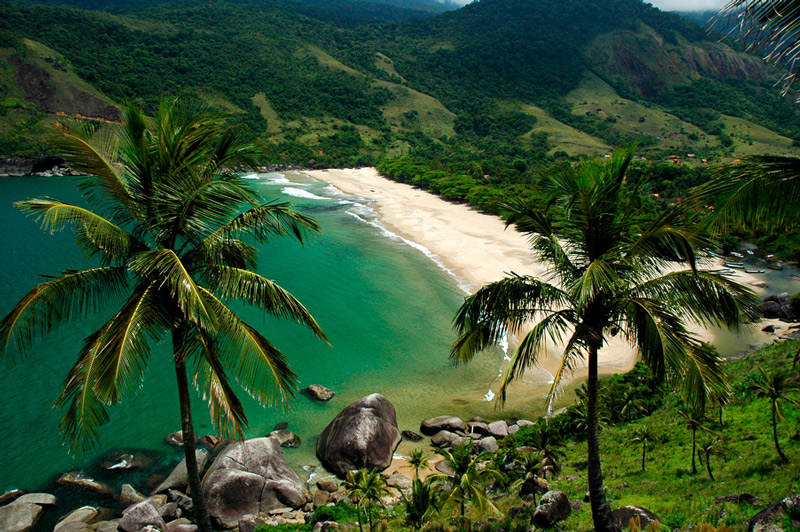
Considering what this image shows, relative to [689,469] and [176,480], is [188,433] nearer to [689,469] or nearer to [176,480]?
[176,480]

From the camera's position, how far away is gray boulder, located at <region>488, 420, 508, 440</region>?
1853 centimetres

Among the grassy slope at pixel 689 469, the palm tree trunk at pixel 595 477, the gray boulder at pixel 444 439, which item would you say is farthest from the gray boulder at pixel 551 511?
the gray boulder at pixel 444 439

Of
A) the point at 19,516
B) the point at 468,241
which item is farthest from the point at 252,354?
the point at 468,241

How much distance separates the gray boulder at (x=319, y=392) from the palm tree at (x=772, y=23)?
2020 cm

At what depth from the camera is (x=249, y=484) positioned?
14562 mm

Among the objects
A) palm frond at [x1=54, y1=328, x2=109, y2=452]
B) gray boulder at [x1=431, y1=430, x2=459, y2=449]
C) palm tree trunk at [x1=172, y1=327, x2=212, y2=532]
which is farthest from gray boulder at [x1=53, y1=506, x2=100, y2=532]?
gray boulder at [x1=431, y1=430, x2=459, y2=449]

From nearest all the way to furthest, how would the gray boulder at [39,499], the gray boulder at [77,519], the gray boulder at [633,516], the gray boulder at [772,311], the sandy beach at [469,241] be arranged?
1. the gray boulder at [633,516]
2. the gray boulder at [77,519]
3. the gray boulder at [39,499]
4. the sandy beach at [469,241]
5. the gray boulder at [772,311]

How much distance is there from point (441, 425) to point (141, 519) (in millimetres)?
11040

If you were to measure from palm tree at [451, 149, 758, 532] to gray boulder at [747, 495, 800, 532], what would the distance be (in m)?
2.24

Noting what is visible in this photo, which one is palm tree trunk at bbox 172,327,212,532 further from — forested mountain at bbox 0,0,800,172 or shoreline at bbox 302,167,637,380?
forested mountain at bbox 0,0,800,172

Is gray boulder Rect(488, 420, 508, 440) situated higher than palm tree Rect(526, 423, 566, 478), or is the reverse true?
palm tree Rect(526, 423, 566, 478)

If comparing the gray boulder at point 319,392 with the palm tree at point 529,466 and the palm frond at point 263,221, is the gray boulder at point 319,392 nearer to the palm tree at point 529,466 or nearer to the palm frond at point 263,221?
the palm tree at point 529,466

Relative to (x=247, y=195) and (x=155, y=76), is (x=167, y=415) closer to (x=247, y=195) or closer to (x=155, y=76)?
(x=247, y=195)

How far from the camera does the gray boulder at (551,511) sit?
10.1 meters
